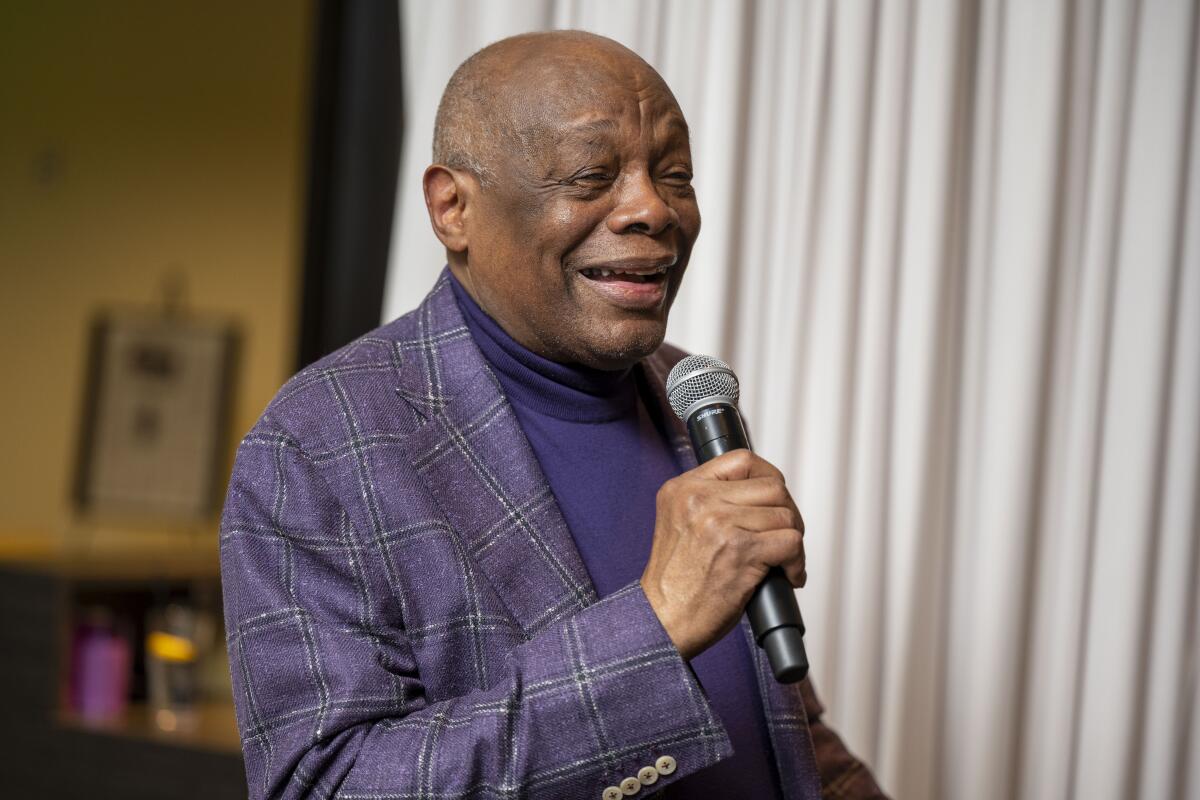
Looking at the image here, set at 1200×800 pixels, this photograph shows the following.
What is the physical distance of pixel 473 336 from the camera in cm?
157

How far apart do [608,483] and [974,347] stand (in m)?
0.77

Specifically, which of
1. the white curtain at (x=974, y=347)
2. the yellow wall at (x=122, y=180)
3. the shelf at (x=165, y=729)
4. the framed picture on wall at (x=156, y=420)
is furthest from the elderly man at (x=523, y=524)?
the yellow wall at (x=122, y=180)

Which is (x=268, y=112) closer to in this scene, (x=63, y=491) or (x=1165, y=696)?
(x=63, y=491)

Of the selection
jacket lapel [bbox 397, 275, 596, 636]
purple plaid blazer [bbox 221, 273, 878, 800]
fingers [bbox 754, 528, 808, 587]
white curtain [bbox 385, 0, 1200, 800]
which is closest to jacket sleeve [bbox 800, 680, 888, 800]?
purple plaid blazer [bbox 221, 273, 878, 800]

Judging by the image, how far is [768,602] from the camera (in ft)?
3.83

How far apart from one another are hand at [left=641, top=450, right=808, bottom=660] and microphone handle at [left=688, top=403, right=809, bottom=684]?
0.01 meters

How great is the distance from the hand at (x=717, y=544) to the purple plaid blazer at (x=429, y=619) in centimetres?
3

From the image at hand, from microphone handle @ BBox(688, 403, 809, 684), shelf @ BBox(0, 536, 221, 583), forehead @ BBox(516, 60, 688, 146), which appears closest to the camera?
microphone handle @ BBox(688, 403, 809, 684)

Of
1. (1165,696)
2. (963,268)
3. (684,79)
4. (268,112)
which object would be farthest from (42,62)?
(1165,696)

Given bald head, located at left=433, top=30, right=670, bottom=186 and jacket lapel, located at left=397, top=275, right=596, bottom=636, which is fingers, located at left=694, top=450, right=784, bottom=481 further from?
bald head, located at left=433, top=30, right=670, bottom=186

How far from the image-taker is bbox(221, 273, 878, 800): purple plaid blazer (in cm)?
122

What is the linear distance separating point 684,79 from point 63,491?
3.87m

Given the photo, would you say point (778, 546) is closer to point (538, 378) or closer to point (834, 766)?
point (538, 378)

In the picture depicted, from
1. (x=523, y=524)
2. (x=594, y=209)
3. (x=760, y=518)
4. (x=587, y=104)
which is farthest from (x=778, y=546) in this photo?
(x=587, y=104)
